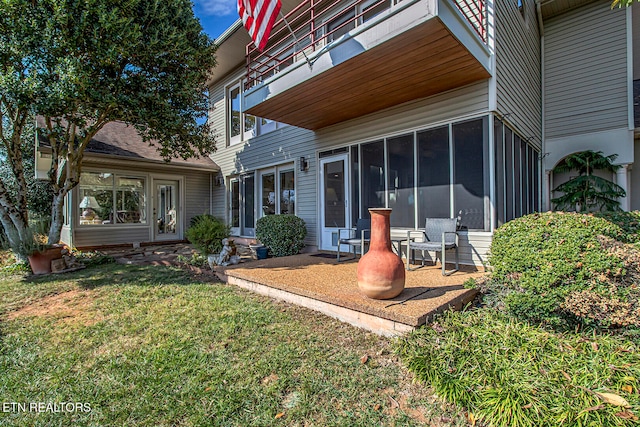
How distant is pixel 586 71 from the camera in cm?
679

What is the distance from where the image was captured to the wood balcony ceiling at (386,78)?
3806 mm

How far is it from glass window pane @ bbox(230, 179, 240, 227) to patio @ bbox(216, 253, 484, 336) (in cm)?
456

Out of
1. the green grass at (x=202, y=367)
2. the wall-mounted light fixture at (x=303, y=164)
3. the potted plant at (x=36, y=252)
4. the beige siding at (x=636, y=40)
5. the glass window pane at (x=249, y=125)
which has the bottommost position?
the green grass at (x=202, y=367)

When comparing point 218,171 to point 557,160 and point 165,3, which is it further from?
point 557,160

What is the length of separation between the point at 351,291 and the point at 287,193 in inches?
198

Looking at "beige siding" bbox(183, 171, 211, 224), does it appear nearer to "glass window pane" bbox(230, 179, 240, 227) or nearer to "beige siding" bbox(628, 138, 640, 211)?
"glass window pane" bbox(230, 179, 240, 227)

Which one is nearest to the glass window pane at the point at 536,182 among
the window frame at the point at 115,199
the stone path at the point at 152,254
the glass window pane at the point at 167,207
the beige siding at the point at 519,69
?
the beige siding at the point at 519,69

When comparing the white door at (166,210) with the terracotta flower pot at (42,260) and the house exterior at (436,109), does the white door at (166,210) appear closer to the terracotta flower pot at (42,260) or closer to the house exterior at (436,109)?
the house exterior at (436,109)

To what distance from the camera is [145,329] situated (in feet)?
10.5

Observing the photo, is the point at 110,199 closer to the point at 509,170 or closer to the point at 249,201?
the point at 249,201

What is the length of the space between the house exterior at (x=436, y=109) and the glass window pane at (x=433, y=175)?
0.06ft

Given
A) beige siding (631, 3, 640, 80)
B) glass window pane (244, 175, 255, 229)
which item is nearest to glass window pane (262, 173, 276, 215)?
glass window pane (244, 175, 255, 229)

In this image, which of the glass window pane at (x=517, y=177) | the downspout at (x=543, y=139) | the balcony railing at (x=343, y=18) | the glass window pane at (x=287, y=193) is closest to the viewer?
the balcony railing at (x=343, y=18)

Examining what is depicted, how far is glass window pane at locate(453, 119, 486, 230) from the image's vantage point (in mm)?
4676
